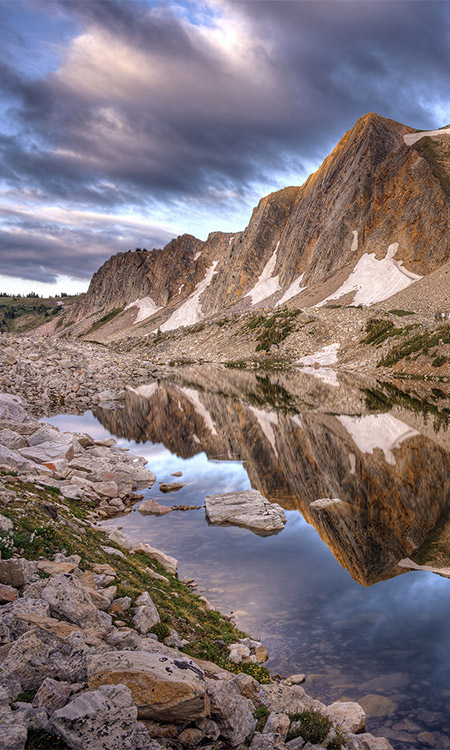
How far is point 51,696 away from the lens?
5.75 meters

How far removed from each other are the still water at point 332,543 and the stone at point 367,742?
53 cm

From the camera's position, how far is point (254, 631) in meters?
11.2

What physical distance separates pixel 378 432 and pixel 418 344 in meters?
37.2

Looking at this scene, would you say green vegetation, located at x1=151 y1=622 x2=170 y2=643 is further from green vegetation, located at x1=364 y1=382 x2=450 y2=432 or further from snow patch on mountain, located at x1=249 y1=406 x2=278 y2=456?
green vegetation, located at x1=364 y1=382 x2=450 y2=432

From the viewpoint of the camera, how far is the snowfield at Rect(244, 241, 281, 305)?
146m

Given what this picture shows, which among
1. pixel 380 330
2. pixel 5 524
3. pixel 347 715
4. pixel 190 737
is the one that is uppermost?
pixel 380 330

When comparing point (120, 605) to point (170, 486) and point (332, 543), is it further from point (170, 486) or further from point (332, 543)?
point (170, 486)

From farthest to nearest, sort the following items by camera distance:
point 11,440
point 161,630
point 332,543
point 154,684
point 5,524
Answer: point 11,440 → point 332,543 → point 5,524 → point 161,630 → point 154,684

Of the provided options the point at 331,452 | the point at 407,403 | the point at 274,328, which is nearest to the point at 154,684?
the point at 331,452

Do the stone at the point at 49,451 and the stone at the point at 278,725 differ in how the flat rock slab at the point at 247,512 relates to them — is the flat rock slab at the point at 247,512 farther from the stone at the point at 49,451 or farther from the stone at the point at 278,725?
the stone at the point at 278,725

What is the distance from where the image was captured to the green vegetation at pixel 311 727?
6965 mm

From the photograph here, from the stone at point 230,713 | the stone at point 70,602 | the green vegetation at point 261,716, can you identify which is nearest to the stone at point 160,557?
the stone at point 70,602

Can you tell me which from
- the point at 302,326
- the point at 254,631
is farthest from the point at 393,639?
the point at 302,326

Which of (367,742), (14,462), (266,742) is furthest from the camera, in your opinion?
(14,462)
